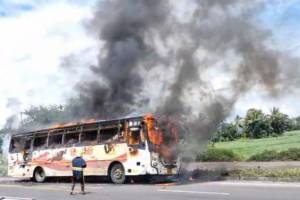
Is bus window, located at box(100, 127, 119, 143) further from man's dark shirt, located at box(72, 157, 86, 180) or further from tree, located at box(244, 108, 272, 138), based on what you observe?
tree, located at box(244, 108, 272, 138)

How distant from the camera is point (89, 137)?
21.0 metres

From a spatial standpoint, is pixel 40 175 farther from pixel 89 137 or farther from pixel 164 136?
pixel 164 136

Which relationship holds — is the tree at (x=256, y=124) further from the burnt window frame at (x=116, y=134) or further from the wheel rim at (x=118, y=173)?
the wheel rim at (x=118, y=173)

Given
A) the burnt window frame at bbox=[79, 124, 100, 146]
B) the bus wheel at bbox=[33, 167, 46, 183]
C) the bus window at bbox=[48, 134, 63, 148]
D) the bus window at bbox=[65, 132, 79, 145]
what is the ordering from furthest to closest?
1. the bus wheel at bbox=[33, 167, 46, 183]
2. the bus window at bbox=[48, 134, 63, 148]
3. the bus window at bbox=[65, 132, 79, 145]
4. the burnt window frame at bbox=[79, 124, 100, 146]

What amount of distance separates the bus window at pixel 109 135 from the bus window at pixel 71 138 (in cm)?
157

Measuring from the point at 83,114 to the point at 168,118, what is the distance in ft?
22.1

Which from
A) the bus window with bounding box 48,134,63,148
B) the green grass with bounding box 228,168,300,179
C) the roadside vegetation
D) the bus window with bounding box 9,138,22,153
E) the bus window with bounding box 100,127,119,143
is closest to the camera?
the green grass with bounding box 228,168,300,179

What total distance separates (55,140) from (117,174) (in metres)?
4.19

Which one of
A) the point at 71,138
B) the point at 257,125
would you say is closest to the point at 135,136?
the point at 71,138

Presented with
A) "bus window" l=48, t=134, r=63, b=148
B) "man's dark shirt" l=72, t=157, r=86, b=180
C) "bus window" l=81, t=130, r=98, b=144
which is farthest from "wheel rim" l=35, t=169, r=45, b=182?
"man's dark shirt" l=72, t=157, r=86, b=180

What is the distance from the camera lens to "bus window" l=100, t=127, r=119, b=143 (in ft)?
65.4

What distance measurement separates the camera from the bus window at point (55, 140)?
2242 cm

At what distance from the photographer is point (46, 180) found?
23.9 m

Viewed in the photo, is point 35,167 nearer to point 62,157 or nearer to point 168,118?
point 62,157
